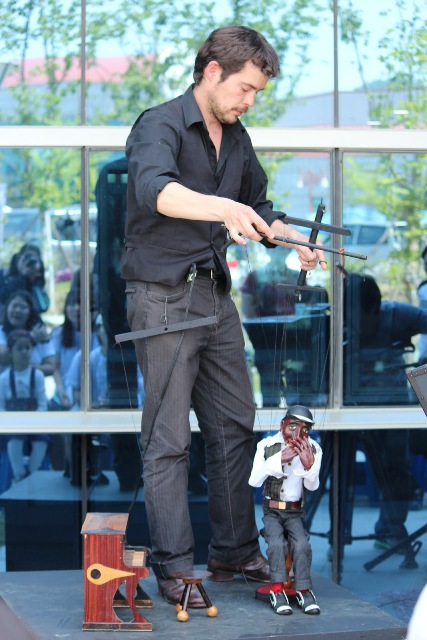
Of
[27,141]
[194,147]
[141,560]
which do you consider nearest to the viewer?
[141,560]

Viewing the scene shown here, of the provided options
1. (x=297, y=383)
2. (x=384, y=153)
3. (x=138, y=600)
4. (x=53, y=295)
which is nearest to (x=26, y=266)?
(x=53, y=295)

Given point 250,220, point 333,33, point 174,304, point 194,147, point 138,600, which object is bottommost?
point 138,600

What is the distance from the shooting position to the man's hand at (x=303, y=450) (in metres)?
3.54

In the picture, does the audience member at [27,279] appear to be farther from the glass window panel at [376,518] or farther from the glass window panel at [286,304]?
the glass window panel at [376,518]

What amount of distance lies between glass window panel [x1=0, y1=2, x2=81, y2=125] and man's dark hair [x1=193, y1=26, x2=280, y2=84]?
1687 mm

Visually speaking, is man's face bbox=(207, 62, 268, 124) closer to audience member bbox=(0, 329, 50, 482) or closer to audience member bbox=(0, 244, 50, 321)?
audience member bbox=(0, 244, 50, 321)

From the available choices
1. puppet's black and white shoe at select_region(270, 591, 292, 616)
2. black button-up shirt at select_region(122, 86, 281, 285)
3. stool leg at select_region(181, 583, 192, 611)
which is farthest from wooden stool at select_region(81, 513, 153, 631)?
black button-up shirt at select_region(122, 86, 281, 285)

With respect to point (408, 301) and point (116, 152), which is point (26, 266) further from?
point (408, 301)

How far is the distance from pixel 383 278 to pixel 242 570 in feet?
6.17

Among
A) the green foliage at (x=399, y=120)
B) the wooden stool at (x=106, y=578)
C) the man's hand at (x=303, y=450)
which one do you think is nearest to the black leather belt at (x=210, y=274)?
the man's hand at (x=303, y=450)

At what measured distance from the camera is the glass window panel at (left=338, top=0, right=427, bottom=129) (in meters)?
5.21

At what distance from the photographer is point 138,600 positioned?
348 cm

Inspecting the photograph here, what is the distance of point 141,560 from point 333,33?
2.79 m

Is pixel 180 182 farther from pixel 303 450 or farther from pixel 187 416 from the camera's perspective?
pixel 303 450
